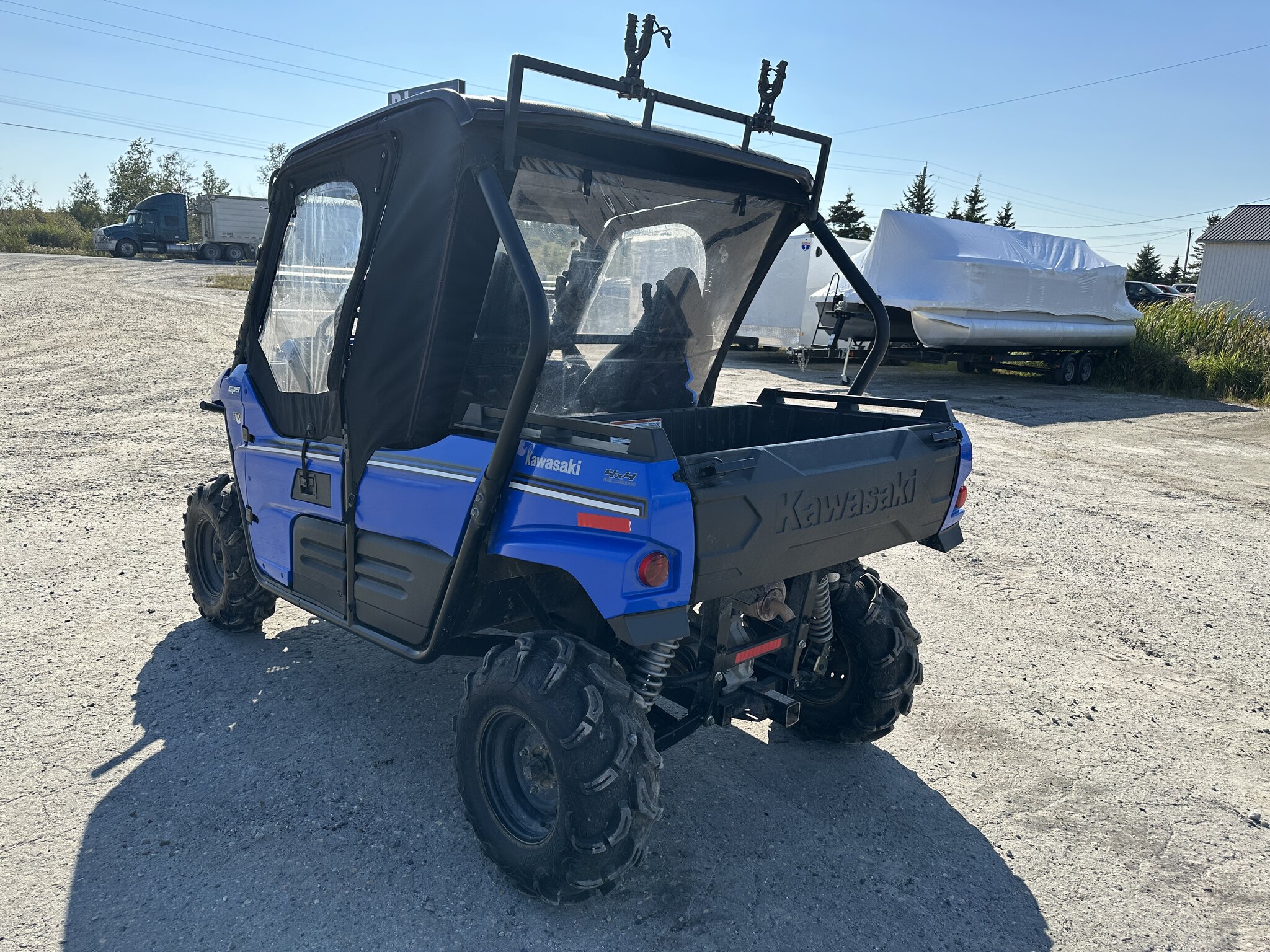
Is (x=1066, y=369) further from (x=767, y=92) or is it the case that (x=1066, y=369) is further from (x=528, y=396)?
(x=528, y=396)

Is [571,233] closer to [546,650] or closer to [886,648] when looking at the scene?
[546,650]

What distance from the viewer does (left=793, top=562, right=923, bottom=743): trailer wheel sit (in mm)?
3721

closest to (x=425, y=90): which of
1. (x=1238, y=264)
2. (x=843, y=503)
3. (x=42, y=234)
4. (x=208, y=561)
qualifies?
(x=843, y=503)

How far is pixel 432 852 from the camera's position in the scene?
3.11 m

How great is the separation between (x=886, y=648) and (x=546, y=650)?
160 cm

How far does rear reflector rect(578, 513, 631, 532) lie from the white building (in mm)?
42019

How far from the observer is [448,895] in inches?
114

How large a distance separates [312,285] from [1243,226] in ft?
158

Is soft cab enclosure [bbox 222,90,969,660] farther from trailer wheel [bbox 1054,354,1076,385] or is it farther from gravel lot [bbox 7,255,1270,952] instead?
trailer wheel [bbox 1054,354,1076,385]

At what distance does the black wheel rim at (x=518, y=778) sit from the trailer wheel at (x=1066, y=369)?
1862 centimetres

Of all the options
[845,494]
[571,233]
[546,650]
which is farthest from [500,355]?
[845,494]

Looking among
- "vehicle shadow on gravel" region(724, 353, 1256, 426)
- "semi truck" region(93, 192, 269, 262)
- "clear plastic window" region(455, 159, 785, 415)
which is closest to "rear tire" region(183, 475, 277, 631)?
"clear plastic window" region(455, 159, 785, 415)

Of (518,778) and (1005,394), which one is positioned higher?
(1005,394)

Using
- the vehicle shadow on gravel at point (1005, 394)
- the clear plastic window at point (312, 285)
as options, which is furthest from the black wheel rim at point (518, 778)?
the vehicle shadow on gravel at point (1005, 394)
